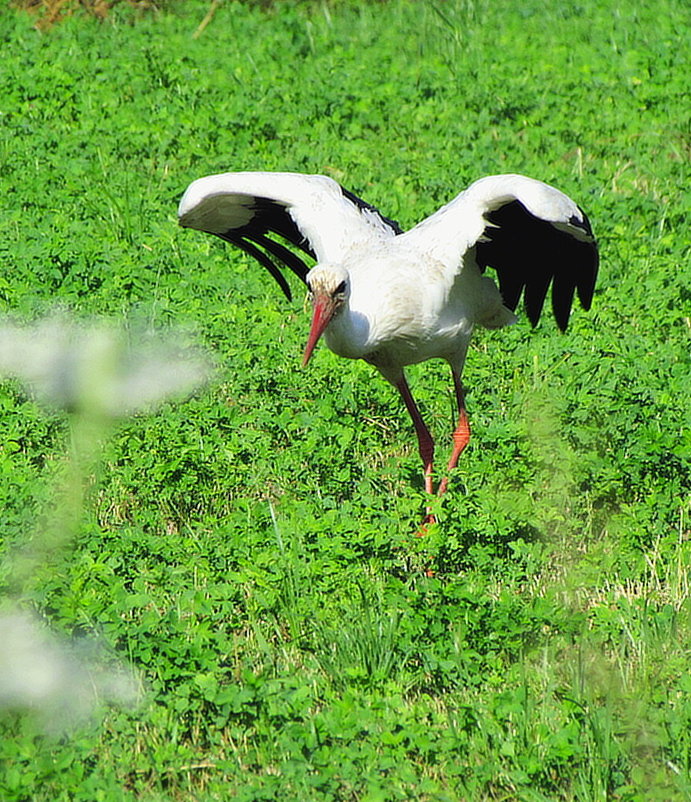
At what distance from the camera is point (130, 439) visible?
207 inches

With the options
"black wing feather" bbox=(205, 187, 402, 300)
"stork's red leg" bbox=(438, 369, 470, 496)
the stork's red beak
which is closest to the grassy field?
"stork's red leg" bbox=(438, 369, 470, 496)

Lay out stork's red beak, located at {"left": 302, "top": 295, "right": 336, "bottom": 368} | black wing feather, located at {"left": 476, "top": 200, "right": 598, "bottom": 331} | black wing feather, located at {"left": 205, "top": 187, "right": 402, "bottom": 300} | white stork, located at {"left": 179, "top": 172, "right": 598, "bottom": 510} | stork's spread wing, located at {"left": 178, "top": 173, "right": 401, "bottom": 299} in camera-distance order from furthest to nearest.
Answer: black wing feather, located at {"left": 205, "top": 187, "right": 402, "bottom": 300}
stork's spread wing, located at {"left": 178, "top": 173, "right": 401, "bottom": 299}
black wing feather, located at {"left": 476, "top": 200, "right": 598, "bottom": 331}
white stork, located at {"left": 179, "top": 172, "right": 598, "bottom": 510}
stork's red beak, located at {"left": 302, "top": 295, "right": 336, "bottom": 368}

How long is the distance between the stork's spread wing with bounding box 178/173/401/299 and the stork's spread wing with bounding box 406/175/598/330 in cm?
27

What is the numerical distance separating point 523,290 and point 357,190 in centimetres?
265

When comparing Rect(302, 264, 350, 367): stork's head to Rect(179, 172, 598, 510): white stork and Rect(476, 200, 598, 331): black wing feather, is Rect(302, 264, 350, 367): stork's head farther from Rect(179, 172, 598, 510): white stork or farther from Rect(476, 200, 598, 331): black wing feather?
Rect(476, 200, 598, 331): black wing feather

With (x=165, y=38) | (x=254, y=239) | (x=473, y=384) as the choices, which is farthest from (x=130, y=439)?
(x=165, y=38)

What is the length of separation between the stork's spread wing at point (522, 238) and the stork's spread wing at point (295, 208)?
0.27m

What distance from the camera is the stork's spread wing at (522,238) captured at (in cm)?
476

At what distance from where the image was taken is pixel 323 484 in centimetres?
506

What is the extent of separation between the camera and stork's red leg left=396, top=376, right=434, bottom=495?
17.6 feet

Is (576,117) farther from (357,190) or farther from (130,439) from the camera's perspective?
(130,439)

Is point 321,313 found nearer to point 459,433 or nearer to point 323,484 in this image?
point 323,484

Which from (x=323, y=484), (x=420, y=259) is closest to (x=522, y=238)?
(x=420, y=259)

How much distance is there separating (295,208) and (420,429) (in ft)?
3.57
